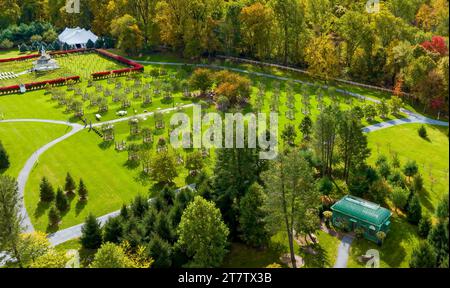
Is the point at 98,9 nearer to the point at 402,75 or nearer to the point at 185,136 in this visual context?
the point at 185,136

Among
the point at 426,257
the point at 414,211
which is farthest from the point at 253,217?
the point at 414,211

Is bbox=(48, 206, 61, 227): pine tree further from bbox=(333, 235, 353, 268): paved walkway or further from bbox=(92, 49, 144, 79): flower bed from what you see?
bbox=(92, 49, 144, 79): flower bed

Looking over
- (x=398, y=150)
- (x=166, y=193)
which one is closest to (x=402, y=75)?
(x=398, y=150)

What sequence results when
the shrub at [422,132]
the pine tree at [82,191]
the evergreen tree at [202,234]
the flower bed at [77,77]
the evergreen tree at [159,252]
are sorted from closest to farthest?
the evergreen tree at [202,234] → the evergreen tree at [159,252] → the pine tree at [82,191] → the shrub at [422,132] → the flower bed at [77,77]

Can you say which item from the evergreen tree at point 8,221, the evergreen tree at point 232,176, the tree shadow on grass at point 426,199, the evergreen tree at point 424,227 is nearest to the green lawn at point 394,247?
the evergreen tree at point 424,227

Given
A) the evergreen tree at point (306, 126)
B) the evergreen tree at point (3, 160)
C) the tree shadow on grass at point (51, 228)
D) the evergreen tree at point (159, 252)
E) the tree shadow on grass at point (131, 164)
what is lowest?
the tree shadow on grass at point (51, 228)

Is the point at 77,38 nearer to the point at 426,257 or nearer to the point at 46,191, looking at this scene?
the point at 46,191

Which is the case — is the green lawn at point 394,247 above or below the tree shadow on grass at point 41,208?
below

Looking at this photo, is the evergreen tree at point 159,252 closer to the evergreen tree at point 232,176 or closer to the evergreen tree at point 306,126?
the evergreen tree at point 232,176
